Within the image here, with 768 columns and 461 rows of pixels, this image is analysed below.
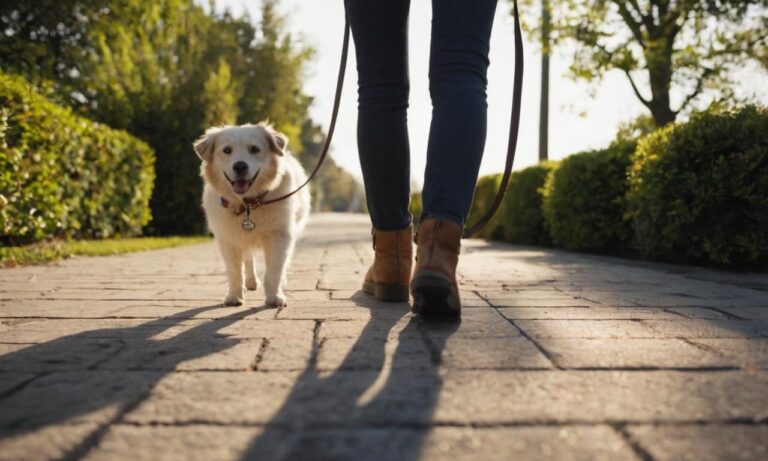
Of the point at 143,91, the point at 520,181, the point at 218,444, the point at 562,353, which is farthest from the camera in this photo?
the point at 143,91

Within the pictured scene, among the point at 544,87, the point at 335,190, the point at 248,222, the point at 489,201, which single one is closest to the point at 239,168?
the point at 248,222

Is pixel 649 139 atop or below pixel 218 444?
atop

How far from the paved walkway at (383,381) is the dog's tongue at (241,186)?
0.73 meters

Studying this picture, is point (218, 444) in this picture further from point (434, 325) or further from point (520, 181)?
point (520, 181)

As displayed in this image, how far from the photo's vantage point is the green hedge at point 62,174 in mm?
6266

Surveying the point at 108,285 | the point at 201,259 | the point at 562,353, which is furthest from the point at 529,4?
the point at 562,353

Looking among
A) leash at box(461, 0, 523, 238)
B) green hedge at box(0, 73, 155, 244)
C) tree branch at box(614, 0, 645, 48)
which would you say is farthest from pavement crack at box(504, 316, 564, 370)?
tree branch at box(614, 0, 645, 48)

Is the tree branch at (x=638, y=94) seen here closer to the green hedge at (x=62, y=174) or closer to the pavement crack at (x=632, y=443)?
the green hedge at (x=62, y=174)

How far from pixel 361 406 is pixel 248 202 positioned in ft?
7.38

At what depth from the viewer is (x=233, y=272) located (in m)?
3.32

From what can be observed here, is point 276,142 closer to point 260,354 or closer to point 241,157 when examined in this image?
point 241,157

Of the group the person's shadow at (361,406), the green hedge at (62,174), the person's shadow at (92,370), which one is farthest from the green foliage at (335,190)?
the person's shadow at (361,406)

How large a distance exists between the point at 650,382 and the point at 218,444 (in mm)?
1077

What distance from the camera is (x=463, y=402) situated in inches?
54.4
